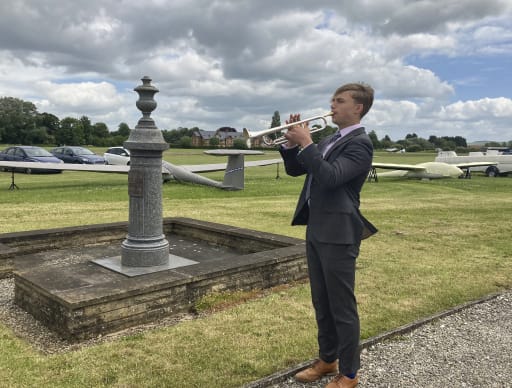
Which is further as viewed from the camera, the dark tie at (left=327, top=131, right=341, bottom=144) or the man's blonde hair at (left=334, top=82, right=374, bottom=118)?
the dark tie at (left=327, top=131, right=341, bottom=144)

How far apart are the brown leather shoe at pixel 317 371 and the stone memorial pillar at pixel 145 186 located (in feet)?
9.61

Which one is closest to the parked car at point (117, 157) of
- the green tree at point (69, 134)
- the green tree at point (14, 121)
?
the green tree at point (14, 121)

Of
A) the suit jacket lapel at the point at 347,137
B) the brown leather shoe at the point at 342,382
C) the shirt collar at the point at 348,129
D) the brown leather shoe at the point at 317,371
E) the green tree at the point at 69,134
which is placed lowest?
the brown leather shoe at the point at 317,371

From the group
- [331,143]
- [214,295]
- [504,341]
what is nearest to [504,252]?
[504,341]

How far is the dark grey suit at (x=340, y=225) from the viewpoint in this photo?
2.96 meters

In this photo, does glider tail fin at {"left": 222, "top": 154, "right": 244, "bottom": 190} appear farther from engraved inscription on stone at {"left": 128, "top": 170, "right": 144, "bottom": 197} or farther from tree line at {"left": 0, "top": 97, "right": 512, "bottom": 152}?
tree line at {"left": 0, "top": 97, "right": 512, "bottom": 152}

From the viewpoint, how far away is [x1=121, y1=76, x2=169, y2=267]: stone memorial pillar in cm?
563

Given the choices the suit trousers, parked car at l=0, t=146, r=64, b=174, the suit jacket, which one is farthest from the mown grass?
parked car at l=0, t=146, r=64, b=174

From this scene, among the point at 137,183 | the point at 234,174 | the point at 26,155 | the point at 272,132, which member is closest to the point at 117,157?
the point at 26,155

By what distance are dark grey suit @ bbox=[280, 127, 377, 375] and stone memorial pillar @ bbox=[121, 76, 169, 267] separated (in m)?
2.89

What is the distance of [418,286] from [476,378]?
8.27ft

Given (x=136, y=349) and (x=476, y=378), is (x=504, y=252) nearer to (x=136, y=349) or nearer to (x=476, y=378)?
(x=476, y=378)

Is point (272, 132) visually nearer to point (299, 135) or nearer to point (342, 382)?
point (299, 135)

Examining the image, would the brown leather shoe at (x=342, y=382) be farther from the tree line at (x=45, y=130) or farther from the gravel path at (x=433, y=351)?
the tree line at (x=45, y=130)
